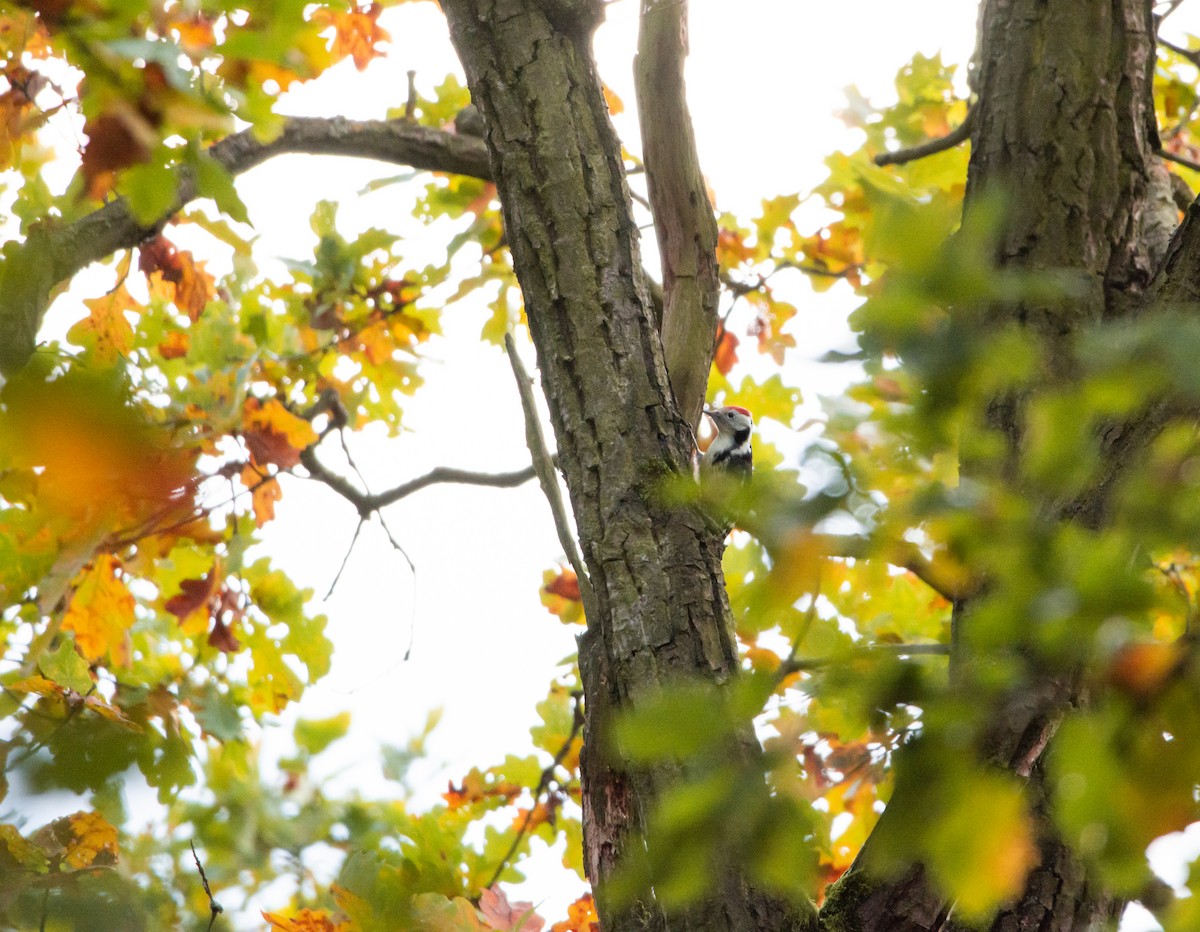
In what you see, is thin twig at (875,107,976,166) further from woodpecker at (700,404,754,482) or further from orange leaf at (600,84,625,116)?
woodpecker at (700,404,754,482)

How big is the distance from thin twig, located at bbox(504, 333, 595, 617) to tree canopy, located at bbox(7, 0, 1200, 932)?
0.02 m

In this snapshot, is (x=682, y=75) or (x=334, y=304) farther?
(x=334, y=304)

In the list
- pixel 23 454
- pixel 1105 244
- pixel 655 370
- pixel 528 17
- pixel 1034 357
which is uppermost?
pixel 1105 244

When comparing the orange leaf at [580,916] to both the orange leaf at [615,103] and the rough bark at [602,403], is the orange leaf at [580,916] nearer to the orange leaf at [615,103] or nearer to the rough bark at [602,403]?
the rough bark at [602,403]

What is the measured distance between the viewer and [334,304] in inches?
204

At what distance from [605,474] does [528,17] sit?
4.02 feet

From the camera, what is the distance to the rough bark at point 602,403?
6.67 ft

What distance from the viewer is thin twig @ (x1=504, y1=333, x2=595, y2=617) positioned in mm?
2555

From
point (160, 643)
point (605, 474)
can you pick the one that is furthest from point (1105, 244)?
point (160, 643)

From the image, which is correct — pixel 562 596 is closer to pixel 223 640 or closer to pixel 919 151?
pixel 223 640

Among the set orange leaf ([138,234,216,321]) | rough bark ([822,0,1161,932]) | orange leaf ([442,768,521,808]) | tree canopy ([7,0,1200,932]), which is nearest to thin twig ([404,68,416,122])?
tree canopy ([7,0,1200,932])

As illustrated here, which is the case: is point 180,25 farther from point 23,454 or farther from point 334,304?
point 334,304

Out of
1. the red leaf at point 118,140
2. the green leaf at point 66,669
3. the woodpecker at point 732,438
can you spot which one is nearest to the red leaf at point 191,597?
the green leaf at point 66,669

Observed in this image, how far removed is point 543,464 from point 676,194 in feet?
2.91
